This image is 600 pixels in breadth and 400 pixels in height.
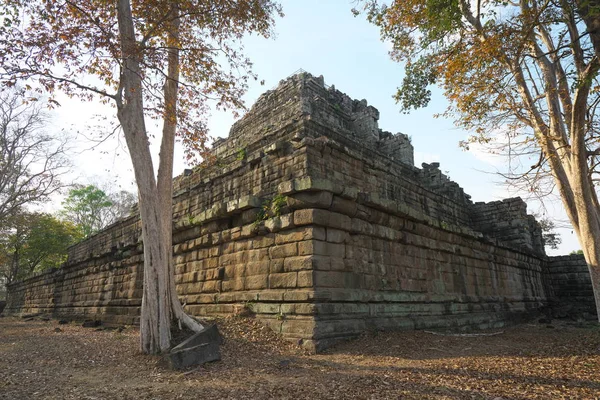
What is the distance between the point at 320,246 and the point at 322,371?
2330 millimetres

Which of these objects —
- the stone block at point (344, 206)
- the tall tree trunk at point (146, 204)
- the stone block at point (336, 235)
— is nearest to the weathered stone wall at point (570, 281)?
the stone block at point (344, 206)

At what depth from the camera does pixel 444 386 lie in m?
4.43

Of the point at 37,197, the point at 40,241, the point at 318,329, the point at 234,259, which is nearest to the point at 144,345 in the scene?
the point at 234,259

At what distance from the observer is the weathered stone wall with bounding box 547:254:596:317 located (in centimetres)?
1770

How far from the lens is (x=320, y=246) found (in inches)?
270

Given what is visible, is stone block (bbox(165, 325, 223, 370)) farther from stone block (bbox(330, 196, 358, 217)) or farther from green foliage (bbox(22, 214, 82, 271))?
green foliage (bbox(22, 214, 82, 271))

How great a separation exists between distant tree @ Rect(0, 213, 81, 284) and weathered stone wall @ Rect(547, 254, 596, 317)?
34401 millimetres

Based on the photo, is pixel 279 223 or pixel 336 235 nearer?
pixel 336 235

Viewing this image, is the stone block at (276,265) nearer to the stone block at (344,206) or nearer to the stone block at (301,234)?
the stone block at (301,234)

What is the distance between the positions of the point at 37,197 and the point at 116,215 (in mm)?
19757

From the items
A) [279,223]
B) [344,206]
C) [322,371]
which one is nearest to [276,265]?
[279,223]

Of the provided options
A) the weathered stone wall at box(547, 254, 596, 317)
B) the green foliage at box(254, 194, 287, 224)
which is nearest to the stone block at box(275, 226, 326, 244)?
the green foliage at box(254, 194, 287, 224)

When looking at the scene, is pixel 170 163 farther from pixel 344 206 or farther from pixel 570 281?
pixel 570 281

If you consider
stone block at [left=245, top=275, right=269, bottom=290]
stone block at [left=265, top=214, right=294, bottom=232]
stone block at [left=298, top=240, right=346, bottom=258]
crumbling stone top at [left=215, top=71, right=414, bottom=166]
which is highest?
crumbling stone top at [left=215, top=71, right=414, bottom=166]
